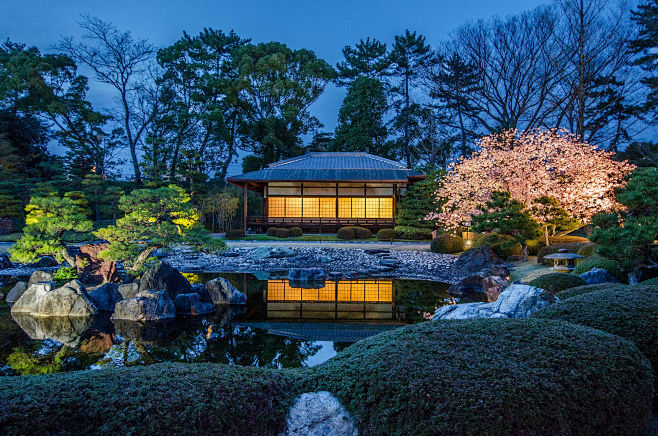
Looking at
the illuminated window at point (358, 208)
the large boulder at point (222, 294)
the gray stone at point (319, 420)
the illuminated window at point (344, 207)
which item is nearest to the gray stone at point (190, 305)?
the large boulder at point (222, 294)

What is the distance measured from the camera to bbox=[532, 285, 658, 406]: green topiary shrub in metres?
3.03

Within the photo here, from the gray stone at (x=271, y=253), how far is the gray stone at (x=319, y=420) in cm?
1183

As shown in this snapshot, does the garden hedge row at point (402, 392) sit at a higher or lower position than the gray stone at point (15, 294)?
higher

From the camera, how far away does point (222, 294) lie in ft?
26.9

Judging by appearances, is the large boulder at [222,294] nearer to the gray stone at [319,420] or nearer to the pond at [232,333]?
the pond at [232,333]

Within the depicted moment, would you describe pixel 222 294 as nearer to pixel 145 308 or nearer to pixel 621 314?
pixel 145 308

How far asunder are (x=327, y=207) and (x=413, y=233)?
21.5 ft

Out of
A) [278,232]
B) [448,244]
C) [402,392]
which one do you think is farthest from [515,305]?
[278,232]

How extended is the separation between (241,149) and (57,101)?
12.7 metres

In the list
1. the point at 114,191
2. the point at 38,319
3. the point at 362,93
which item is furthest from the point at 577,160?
the point at 114,191

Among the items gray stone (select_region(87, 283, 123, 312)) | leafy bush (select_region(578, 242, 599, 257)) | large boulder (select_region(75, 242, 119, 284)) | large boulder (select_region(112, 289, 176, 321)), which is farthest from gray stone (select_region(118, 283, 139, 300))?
leafy bush (select_region(578, 242, 599, 257))

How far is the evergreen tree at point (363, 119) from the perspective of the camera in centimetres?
3047

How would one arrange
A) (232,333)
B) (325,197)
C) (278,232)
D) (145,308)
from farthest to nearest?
(325,197) → (278,232) → (145,308) → (232,333)

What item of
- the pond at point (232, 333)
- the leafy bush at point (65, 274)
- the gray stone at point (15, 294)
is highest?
A: the leafy bush at point (65, 274)
